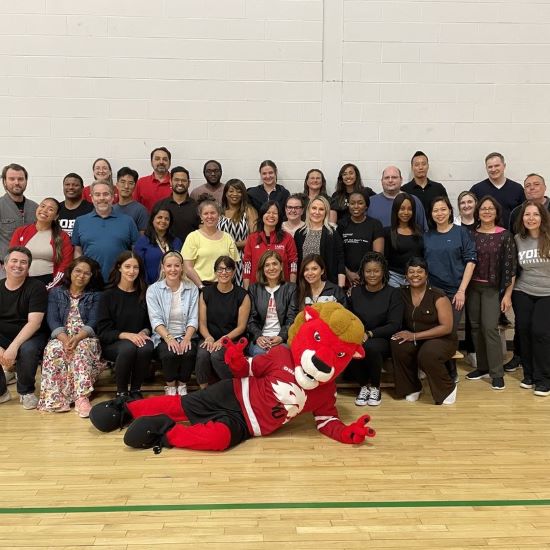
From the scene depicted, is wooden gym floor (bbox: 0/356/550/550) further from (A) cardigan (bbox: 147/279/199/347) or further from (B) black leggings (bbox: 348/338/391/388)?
(A) cardigan (bbox: 147/279/199/347)

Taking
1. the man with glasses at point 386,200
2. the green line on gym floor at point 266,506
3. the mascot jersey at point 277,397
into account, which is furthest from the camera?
the man with glasses at point 386,200

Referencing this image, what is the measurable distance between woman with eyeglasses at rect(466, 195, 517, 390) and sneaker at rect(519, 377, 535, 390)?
6.7 inches

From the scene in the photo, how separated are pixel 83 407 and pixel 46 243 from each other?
1.34 meters

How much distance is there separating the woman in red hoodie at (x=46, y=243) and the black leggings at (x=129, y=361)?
778 mm

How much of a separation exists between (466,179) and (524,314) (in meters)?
1.95

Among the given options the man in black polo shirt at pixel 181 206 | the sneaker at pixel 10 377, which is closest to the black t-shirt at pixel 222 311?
the man in black polo shirt at pixel 181 206

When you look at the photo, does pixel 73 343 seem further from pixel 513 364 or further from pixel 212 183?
pixel 513 364

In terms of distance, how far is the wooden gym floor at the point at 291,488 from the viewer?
2326 mm

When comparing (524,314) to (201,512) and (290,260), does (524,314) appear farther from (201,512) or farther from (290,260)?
(201,512)

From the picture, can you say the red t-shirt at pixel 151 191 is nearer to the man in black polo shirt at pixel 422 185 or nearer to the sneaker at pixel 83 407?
the sneaker at pixel 83 407

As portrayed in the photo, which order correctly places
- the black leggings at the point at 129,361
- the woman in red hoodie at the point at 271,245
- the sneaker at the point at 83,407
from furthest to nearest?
the woman in red hoodie at the point at 271,245, the black leggings at the point at 129,361, the sneaker at the point at 83,407

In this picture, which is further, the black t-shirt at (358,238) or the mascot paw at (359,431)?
the black t-shirt at (358,238)

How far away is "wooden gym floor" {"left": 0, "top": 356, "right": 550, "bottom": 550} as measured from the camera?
2.33 meters

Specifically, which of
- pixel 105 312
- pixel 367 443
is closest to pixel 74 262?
pixel 105 312
